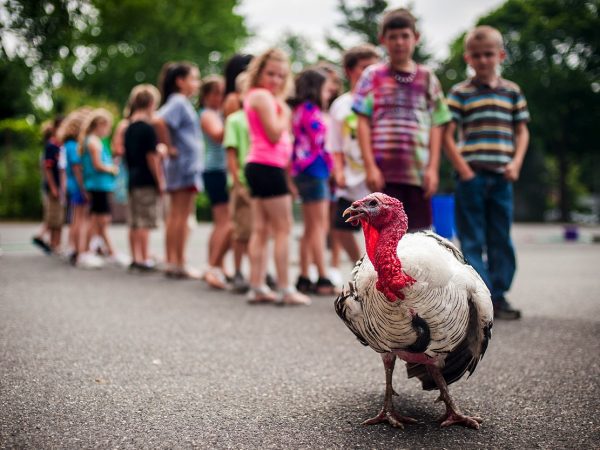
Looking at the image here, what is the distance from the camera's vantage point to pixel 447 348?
252cm

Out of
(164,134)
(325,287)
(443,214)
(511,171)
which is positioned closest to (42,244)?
(164,134)

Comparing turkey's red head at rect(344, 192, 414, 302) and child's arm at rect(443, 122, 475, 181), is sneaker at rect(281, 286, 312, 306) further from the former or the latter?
turkey's red head at rect(344, 192, 414, 302)

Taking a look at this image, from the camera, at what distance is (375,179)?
14.8 feet

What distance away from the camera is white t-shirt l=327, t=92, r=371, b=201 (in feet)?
19.0

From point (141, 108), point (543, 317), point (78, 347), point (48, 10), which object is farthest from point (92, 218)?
point (543, 317)

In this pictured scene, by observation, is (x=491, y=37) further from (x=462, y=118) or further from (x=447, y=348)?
(x=447, y=348)

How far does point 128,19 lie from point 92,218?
29152mm

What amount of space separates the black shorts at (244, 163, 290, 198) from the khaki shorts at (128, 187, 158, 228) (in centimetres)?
263

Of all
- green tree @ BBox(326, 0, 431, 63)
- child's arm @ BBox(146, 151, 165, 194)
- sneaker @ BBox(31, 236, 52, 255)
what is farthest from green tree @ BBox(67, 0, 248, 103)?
child's arm @ BBox(146, 151, 165, 194)

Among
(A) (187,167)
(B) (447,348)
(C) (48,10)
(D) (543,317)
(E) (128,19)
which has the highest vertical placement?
(E) (128,19)

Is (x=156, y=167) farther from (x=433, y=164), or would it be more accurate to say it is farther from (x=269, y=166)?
(x=433, y=164)

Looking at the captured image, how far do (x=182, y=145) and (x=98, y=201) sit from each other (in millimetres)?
2015

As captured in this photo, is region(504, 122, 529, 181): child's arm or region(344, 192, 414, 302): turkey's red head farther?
region(504, 122, 529, 181): child's arm

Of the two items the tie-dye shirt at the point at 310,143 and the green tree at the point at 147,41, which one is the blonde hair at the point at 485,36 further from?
the green tree at the point at 147,41
